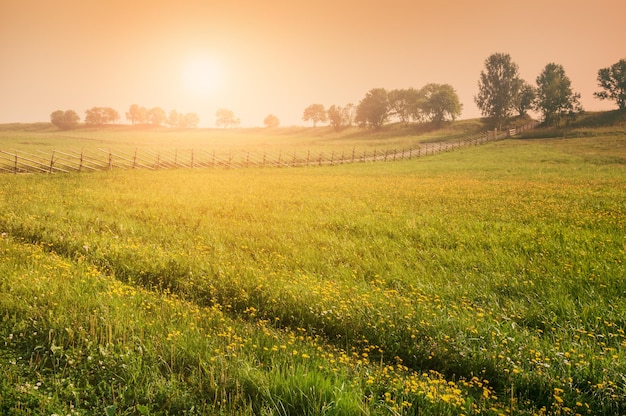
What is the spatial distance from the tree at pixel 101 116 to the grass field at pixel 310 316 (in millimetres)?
159250

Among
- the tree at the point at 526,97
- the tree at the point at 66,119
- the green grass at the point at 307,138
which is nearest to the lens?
the green grass at the point at 307,138

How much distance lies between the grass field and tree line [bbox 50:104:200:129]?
5784 inches

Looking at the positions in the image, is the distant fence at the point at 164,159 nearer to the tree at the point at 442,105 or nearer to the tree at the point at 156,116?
the tree at the point at 442,105

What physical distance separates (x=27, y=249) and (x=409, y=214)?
1132cm

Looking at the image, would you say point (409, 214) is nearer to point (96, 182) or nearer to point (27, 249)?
point (27, 249)

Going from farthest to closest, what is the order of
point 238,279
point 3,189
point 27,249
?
1. point 3,189
2. point 27,249
3. point 238,279

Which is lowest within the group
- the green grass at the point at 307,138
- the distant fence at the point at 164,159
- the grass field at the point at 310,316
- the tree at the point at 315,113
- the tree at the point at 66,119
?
the grass field at the point at 310,316

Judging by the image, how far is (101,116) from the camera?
151 m

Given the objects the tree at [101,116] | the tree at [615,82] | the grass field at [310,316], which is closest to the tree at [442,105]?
the tree at [615,82]

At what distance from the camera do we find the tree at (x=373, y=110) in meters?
120

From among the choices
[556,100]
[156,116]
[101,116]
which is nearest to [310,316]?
[556,100]

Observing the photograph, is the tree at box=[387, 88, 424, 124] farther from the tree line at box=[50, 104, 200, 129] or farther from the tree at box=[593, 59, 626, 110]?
the tree line at box=[50, 104, 200, 129]

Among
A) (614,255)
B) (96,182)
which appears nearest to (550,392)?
(614,255)

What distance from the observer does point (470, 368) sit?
4.59 m
